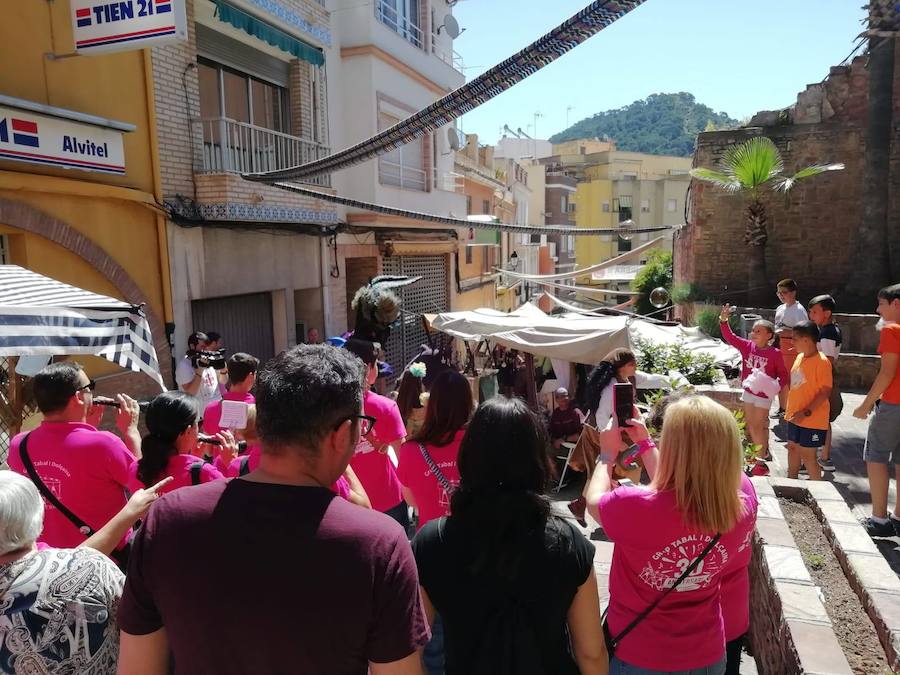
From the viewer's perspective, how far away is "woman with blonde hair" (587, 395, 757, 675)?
2.09 meters

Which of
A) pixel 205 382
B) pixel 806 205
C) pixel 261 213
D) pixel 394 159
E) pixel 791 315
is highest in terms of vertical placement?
pixel 394 159

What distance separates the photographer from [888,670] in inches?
97.1

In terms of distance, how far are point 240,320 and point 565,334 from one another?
529 cm

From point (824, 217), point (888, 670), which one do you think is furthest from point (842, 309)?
point (888, 670)

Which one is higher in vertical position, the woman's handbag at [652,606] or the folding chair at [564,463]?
the woman's handbag at [652,606]

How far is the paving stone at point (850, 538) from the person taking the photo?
3281mm

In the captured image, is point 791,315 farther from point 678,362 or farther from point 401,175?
point 401,175

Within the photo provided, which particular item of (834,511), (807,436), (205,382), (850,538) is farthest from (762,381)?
(205,382)

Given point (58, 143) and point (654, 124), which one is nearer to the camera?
point (58, 143)

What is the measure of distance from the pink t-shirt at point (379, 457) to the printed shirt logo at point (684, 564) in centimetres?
150

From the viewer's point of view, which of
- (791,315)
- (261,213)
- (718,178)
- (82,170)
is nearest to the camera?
(82,170)

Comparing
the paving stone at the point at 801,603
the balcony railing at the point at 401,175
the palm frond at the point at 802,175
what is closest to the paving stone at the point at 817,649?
the paving stone at the point at 801,603

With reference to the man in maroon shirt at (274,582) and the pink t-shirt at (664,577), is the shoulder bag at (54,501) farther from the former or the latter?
the pink t-shirt at (664,577)

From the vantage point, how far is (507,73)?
10.2ft
